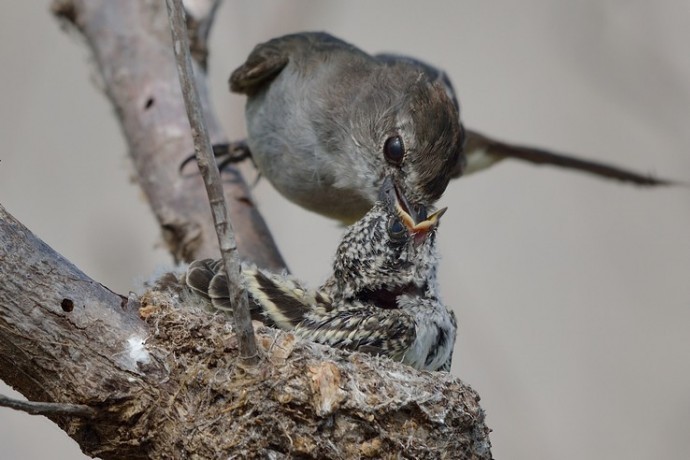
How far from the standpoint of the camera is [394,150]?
4.06 m

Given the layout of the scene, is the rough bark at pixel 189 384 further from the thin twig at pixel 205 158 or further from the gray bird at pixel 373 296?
the thin twig at pixel 205 158

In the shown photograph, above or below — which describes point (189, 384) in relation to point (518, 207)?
below

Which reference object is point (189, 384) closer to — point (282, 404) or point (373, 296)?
point (282, 404)

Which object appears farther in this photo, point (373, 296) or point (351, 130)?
point (351, 130)

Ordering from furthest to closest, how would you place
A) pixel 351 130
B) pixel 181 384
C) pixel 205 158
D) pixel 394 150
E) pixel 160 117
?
pixel 160 117 < pixel 351 130 < pixel 394 150 < pixel 181 384 < pixel 205 158

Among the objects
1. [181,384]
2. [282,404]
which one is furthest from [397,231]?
[181,384]

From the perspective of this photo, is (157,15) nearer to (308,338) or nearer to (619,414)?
(308,338)

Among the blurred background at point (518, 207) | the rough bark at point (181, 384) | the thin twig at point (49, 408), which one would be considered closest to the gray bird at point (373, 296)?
the rough bark at point (181, 384)

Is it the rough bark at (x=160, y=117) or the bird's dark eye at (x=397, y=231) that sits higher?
the rough bark at (x=160, y=117)

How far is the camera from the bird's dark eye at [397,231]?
3410 mm

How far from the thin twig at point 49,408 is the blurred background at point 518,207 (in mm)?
3015

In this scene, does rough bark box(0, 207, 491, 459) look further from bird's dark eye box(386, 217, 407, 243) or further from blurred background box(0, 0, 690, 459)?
blurred background box(0, 0, 690, 459)

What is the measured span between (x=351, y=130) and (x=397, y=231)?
1.05m

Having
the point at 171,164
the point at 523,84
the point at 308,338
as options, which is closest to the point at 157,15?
the point at 171,164
